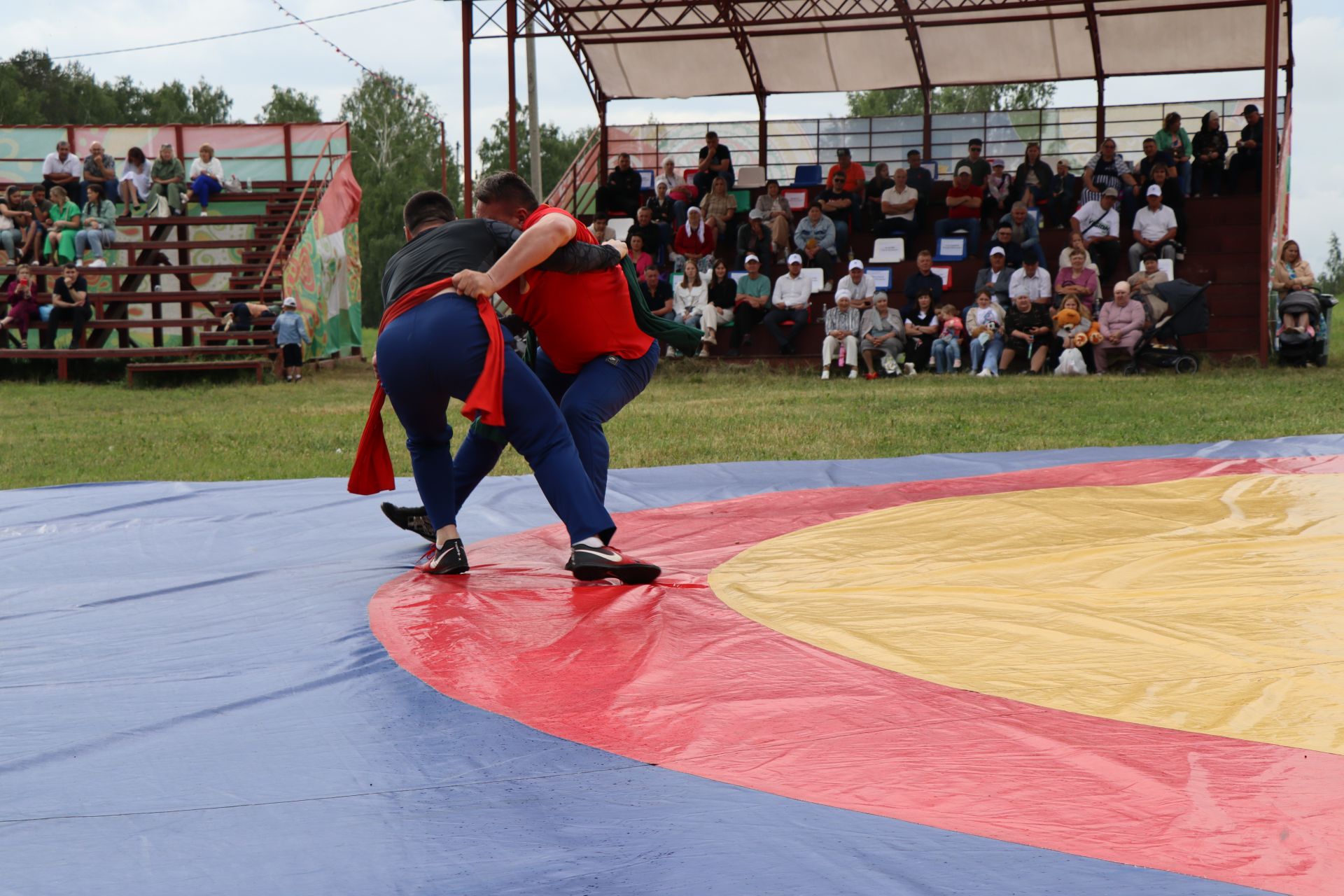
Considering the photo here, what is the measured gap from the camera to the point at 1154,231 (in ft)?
47.0

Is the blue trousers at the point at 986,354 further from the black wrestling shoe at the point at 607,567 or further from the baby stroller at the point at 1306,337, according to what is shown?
the black wrestling shoe at the point at 607,567

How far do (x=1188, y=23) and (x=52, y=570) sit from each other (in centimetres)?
1782

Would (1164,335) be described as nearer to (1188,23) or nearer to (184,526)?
(1188,23)

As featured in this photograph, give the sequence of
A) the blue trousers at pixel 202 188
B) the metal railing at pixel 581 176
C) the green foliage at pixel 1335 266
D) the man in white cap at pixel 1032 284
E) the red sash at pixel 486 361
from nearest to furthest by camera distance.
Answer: the red sash at pixel 486 361 < the man in white cap at pixel 1032 284 < the blue trousers at pixel 202 188 < the metal railing at pixel 581 176 < the green foliage at pixel 1335 266

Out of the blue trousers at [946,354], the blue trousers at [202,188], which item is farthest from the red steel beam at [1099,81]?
the blue trousers at [202,188]

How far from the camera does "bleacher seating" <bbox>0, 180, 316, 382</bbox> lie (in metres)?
16.0

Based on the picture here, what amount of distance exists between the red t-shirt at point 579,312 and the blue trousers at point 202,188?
50.7ft

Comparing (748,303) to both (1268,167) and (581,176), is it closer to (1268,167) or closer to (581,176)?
(1268,167)

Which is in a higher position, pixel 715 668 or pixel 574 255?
pixel 574 255

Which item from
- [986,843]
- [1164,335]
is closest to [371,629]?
[986,843]

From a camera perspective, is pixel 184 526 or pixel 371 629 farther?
pixel 184 526

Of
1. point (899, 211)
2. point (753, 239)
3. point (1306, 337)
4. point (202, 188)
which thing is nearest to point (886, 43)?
point (899, 211)

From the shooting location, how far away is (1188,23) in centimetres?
1797

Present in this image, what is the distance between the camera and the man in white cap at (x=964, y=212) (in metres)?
15.5
